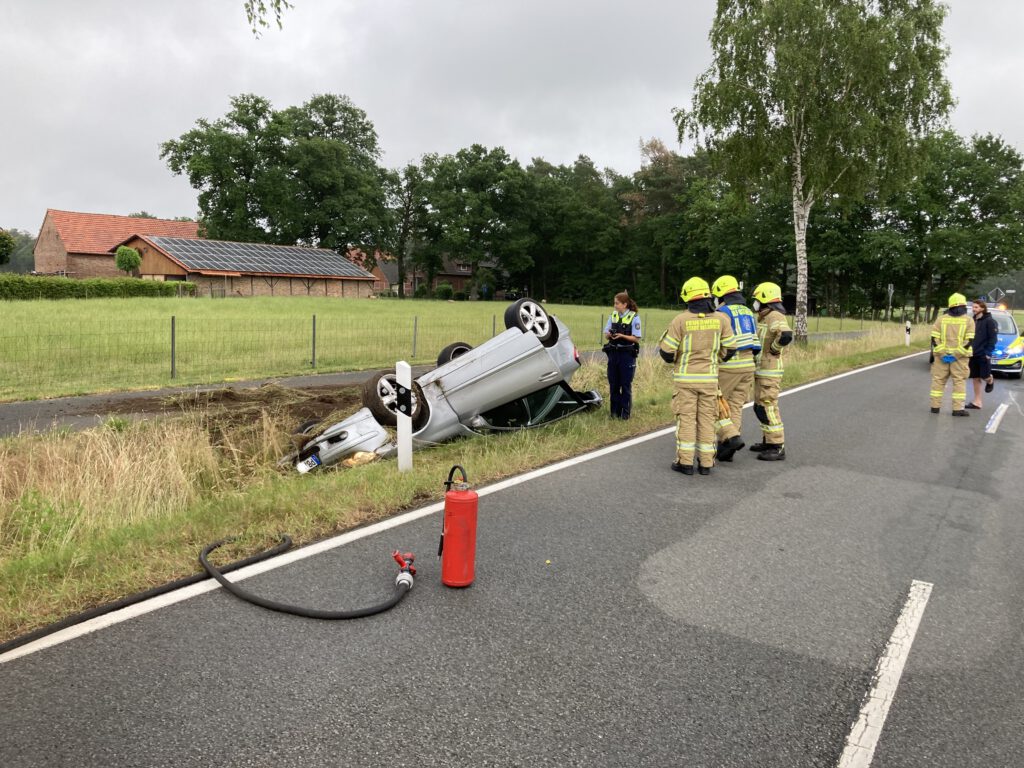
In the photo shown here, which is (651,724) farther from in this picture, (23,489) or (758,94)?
(758,94)

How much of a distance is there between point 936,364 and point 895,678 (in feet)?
30.3

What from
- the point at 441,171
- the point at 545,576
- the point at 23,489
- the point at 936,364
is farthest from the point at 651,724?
the point at 441,171

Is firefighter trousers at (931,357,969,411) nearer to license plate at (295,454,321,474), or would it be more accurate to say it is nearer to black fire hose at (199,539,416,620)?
license plate at (295,454,321,474)

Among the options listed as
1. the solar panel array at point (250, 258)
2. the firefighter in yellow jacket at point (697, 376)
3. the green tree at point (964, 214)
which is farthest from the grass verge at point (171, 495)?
the green tree at point (964, 214)

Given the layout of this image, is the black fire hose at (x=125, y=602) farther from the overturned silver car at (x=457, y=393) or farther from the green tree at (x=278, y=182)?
the green tree at (x=278, y=182)

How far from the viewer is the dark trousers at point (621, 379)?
334 inches

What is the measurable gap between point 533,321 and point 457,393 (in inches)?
48.2

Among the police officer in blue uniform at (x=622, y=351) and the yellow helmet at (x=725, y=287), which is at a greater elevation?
the yellow helmet at (x=725, y=287)

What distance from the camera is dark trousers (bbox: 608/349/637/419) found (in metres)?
8.48

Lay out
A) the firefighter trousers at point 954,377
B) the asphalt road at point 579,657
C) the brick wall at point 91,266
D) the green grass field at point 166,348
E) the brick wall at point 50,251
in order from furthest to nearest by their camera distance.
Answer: the brick wall at point 50,251, the brick wall at point 91,266, the green grass field at point 166,348, the firefighter trousers at point 954,377, the asphalt road at point 579,657

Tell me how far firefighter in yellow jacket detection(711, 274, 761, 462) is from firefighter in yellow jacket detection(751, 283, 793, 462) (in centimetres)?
22

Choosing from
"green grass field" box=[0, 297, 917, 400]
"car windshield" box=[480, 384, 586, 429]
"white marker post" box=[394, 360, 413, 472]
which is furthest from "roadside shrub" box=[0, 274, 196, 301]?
"white marker post" box=[394, 360, 413, 472]

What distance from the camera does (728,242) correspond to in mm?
61750

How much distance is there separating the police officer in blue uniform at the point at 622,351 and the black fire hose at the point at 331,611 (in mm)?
5240
